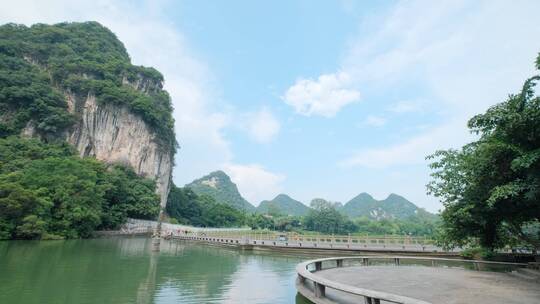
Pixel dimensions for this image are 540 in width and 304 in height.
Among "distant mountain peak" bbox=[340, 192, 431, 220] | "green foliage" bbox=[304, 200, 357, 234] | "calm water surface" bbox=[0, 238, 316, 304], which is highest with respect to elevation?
"distant mountain peak" bbox=[340, 192, 431, 220]

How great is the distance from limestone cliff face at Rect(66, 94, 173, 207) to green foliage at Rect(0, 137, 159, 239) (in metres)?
6.03

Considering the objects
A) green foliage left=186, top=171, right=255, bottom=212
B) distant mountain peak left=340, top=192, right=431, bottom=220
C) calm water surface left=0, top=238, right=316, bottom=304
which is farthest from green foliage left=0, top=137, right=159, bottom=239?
distant mountain peak left=340, top=192, right=431, bottom=220

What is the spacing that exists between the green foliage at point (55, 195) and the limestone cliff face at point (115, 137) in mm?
6027

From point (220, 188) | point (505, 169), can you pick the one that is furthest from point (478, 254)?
point (220, 188)

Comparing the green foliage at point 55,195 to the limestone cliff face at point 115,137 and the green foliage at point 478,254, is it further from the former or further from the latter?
the green foliage at point 478,254

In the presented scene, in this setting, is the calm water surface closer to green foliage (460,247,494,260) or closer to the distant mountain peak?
green foliage (460,247,494,260)

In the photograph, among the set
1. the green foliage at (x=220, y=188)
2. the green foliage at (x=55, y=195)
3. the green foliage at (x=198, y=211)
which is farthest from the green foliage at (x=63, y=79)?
the green foliage at (x=220, y=188)

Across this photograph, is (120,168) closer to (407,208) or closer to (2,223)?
(2,223)

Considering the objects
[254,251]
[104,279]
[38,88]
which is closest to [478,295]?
[104,279]

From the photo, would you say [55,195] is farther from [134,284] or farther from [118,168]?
[134,284]

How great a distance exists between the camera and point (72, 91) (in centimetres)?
5419

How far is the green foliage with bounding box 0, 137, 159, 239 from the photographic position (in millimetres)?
27047

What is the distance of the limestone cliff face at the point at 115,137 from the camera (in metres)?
53.2

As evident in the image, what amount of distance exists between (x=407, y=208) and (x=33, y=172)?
169935 millimetres
